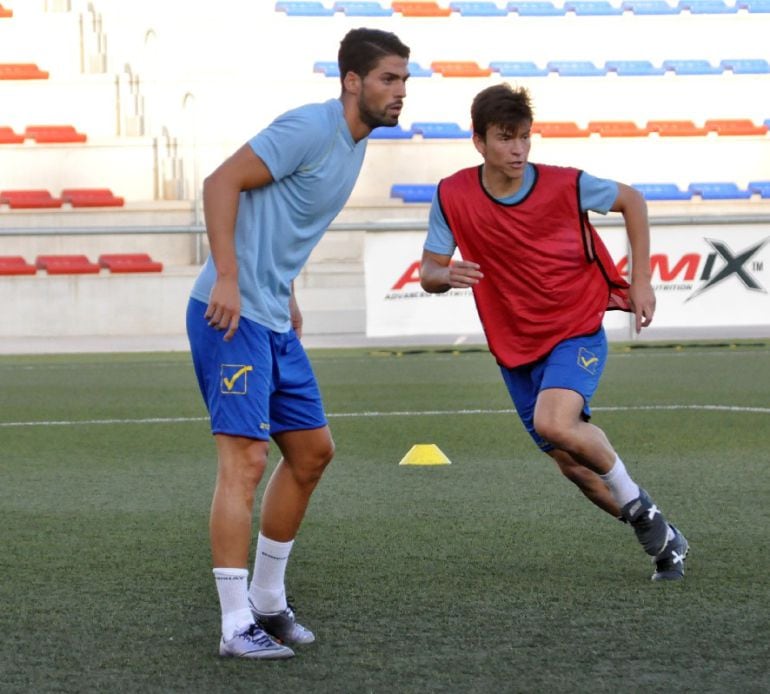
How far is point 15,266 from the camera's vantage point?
21.7 metres

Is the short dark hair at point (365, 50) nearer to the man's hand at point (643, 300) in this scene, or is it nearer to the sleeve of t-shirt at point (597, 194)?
the sleeve of t-shirt at point (597, 194)

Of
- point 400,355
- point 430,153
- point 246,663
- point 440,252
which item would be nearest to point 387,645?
point 246,663

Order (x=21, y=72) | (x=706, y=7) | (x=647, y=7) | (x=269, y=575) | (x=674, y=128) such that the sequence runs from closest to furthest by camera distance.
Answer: (x=269, y=575) → (x=21, y=72) → (x=674, y=128) → (x=647, y=7) → (x=706, y=7)

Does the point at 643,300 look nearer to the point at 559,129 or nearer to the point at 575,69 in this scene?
the point at 559,129

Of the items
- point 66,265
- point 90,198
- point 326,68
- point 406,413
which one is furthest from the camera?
point 326,68

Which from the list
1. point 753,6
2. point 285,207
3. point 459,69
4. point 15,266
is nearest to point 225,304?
point 285,207

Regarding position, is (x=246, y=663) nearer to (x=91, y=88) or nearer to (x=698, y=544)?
(x=698, y=544)

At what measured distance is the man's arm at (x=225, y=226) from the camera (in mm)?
3875

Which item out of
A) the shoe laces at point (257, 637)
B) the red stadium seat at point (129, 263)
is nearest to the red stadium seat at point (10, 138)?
the red stadium seat at point (129, 263)

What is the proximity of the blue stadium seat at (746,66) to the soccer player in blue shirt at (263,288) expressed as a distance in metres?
22.5

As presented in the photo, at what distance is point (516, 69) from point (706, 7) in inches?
139

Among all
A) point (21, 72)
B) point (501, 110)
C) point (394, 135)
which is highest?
point (501, 110)

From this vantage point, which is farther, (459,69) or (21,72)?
(459,69)

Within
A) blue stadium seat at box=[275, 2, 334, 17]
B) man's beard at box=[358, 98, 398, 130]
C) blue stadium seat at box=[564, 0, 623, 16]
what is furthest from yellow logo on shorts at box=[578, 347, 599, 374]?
blue stadium seat at box=[564, 0, 623, 16]
